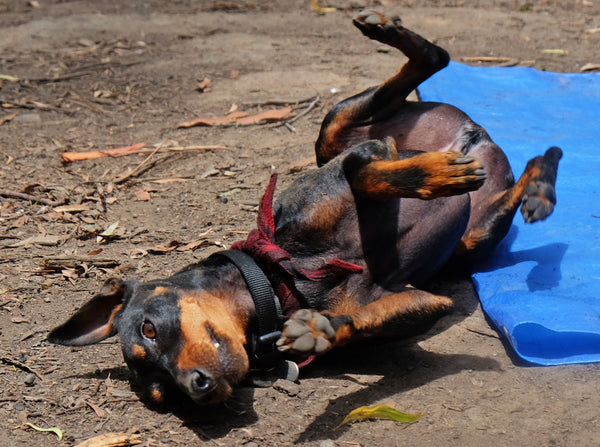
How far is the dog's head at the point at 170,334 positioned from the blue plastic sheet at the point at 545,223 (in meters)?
1.48

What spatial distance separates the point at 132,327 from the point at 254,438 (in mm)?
810

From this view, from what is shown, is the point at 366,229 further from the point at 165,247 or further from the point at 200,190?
the point at 200,190

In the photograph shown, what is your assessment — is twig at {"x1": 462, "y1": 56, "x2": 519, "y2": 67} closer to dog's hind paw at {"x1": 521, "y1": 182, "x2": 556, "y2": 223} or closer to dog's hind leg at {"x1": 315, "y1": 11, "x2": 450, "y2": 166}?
dog's hind leg at {"x1": 315, "y1": 11, "x2": 450, "y2": 166}

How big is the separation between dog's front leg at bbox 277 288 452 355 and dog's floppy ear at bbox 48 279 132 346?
1.05m

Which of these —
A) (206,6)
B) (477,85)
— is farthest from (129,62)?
(477,85)

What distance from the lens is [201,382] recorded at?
3.32 meters

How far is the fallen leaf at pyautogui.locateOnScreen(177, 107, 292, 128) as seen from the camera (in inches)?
271

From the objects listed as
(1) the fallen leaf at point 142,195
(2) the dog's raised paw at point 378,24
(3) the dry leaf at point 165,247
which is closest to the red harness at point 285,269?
(3) the dry leaf at point 165,247

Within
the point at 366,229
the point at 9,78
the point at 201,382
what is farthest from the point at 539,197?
the point at 9,78

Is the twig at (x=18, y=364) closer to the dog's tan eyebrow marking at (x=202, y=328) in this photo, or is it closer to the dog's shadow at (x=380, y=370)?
the dog's tan eyebrow marking at (x=202, y=328)

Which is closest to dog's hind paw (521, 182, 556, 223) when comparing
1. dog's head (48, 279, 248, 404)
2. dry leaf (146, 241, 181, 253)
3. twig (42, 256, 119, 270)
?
dog's head (48, 279, 248, 404)

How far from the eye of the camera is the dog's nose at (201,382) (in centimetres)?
328

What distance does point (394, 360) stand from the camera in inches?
156

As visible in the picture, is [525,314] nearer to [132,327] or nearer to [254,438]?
[254,438]
